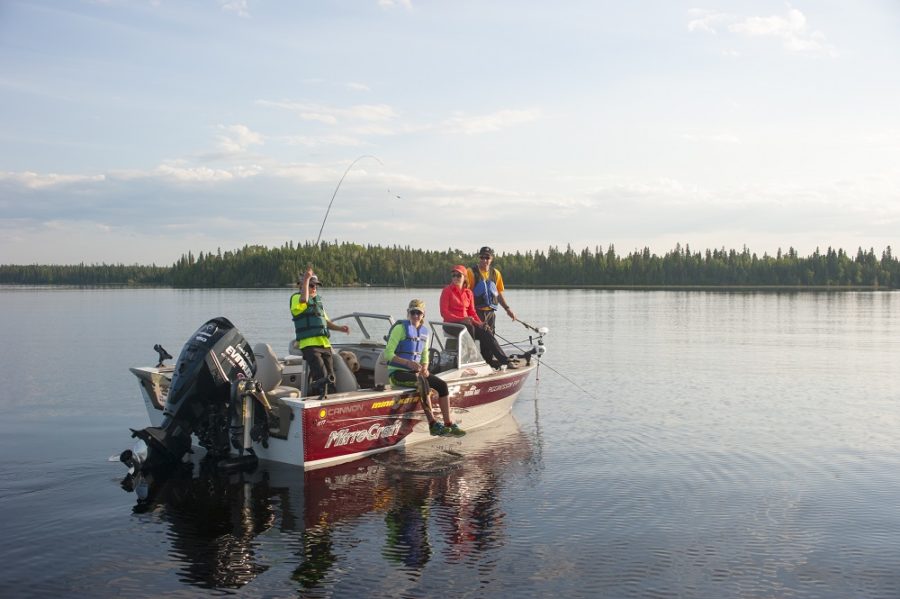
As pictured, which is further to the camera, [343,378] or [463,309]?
[463,309]

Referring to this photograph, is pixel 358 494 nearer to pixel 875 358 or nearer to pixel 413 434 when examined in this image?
pixel 413 434

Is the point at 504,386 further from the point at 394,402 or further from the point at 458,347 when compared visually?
the point at 394,402

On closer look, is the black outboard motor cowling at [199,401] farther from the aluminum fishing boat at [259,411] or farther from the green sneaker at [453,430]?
the green sneaker at [453,430]

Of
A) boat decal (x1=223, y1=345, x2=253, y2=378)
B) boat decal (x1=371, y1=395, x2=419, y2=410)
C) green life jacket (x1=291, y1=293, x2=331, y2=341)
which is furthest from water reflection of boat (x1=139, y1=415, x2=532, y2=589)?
green life jacket (x1=291, y1=293, x2=331, y2=341)

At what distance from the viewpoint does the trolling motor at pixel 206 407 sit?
946 cm

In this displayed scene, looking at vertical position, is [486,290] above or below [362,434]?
above

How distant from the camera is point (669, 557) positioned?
23.9 ft

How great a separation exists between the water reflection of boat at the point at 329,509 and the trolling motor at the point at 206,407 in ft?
1.33

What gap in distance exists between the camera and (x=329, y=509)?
28.8 ft

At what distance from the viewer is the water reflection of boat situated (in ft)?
23.7

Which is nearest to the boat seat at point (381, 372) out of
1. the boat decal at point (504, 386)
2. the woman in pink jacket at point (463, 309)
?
the woman in pink jacket at point (463, 309)

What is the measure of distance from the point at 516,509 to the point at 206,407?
12.7 ft

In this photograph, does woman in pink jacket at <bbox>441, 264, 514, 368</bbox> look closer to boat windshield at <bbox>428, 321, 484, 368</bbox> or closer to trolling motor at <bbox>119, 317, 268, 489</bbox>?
boat windshield at <bbox>428, 321, 484, 368</bbox>

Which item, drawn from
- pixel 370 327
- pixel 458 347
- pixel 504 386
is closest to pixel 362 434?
pixel 458 347
